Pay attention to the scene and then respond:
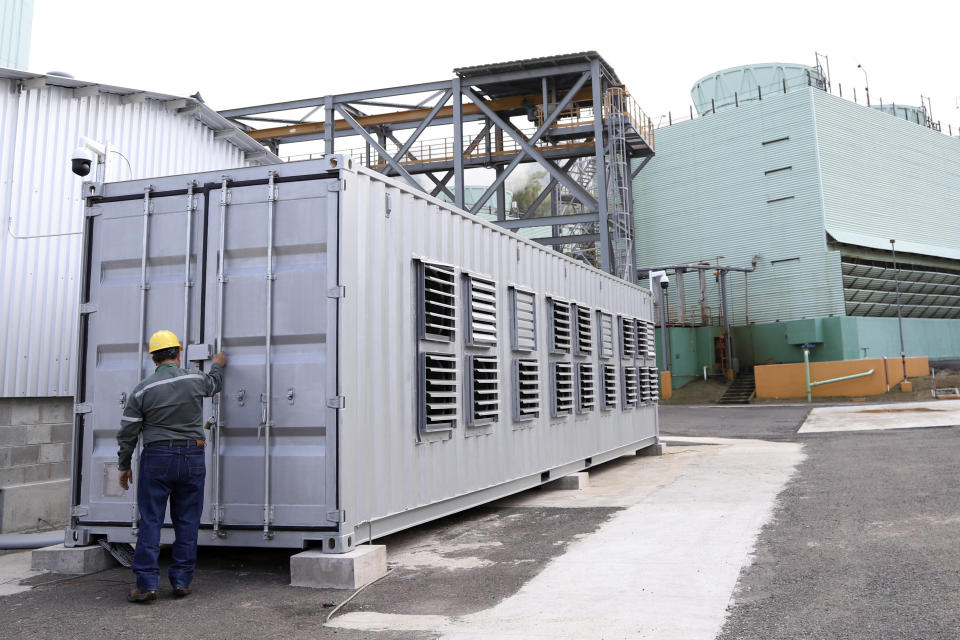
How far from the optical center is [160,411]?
557 centimetres

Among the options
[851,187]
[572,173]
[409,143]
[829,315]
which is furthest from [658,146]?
[409,143]

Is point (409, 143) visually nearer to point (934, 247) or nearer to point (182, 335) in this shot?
point (182, 335)

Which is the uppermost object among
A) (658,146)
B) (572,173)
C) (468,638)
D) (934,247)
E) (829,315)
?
(658,146)

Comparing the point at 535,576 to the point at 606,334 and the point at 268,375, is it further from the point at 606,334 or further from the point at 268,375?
the point at 606,334

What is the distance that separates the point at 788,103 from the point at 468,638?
40.3 metres

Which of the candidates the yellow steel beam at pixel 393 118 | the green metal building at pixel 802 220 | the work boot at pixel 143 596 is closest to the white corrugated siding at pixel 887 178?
the green metal building at pixel 802 220

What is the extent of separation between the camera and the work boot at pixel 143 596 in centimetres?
543

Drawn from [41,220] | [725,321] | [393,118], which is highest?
[393,118]

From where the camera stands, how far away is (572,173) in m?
39.9

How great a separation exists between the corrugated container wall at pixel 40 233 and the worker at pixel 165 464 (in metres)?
3.88

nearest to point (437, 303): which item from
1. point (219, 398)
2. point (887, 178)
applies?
point (219, 398)

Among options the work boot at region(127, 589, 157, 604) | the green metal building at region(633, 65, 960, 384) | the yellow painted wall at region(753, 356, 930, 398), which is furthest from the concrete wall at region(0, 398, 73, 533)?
the green metal building at region(633, 65, 960, 384)

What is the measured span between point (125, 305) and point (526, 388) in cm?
462

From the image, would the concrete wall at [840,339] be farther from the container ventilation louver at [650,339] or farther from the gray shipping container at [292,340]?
the gray shipping container at [292,340]
